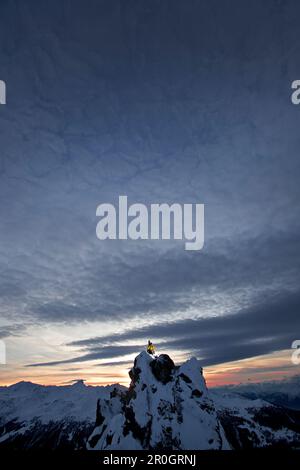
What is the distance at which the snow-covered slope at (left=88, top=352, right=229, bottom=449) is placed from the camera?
132875 millimetres

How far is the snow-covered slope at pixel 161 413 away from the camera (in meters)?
133

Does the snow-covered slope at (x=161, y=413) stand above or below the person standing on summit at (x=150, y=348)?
below

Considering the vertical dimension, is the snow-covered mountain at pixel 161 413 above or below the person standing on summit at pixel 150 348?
below

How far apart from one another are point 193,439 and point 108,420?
44306 mm

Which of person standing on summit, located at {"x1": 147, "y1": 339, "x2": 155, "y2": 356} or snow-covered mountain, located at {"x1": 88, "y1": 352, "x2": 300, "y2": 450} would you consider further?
person standing on summit, located at {"x1": 147, "y1": 339, "x2": 155, "y2": 356}

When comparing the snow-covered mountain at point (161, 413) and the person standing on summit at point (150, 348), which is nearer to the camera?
the snow-covered mountain at point (161, 413)

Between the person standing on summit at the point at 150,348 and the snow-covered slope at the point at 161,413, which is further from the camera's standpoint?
the person standing on summit at the point at 150,348

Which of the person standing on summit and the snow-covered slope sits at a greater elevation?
the person standing on summit

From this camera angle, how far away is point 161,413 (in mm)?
140500

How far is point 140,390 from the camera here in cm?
14662

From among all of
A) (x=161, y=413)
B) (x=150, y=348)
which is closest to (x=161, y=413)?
(x=161, y=413)
